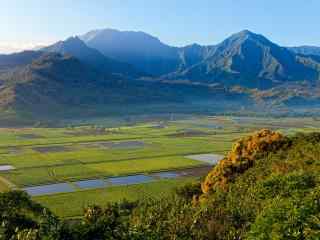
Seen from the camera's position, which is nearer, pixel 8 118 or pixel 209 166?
pixel 209 166

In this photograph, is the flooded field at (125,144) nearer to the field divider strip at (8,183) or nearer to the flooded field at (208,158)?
the flooded field at (208,158)

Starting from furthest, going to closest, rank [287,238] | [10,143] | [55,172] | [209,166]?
[10,143]
[209,166]
[55,172]
[287,238]

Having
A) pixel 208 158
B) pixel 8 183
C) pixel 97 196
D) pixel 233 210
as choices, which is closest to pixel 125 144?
pixel 208 158

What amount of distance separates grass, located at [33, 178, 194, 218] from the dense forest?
883cm

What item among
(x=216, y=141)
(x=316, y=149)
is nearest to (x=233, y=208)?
(x=316, y=149)

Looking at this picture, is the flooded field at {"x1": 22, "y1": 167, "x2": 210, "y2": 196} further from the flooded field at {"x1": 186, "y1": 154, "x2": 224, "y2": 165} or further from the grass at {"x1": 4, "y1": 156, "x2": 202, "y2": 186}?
the flooded field at {"x1": 186, "y1": 154, "x2": 224, "y2": 165}

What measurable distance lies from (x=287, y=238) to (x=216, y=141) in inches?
3457

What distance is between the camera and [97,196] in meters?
55.6

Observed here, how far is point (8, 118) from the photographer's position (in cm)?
15012

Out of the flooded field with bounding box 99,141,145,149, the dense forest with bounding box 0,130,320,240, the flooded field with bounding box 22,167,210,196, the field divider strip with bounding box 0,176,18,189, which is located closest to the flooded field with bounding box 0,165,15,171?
the field divider strip with bounding box 0,176,18,189

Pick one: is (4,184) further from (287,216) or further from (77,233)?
(287,216)

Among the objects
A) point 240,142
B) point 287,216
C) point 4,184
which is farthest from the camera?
point 4,184

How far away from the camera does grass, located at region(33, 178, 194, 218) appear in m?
50.2

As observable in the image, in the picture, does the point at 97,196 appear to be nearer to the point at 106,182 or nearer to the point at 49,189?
the point at 49,189
